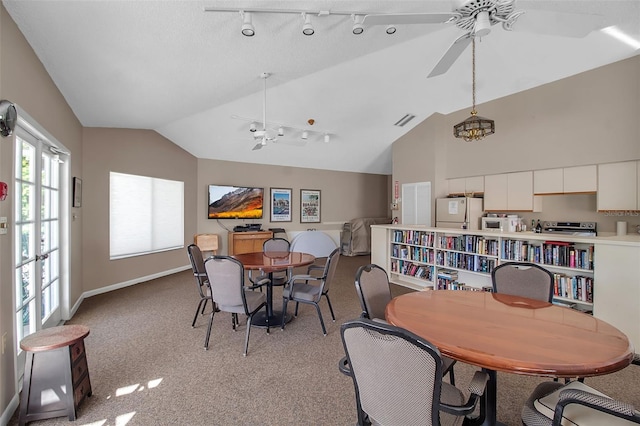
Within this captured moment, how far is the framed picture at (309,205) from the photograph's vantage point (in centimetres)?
839

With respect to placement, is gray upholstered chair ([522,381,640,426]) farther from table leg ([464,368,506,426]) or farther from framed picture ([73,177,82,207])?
framed picture ([73,177,82,207])

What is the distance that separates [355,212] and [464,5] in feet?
25.0

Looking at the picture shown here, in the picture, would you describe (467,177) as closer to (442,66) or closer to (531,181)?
(531,181)

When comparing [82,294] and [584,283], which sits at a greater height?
[584,283]

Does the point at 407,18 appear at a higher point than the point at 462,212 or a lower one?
higher

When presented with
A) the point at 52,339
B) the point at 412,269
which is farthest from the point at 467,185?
the point at 52,339

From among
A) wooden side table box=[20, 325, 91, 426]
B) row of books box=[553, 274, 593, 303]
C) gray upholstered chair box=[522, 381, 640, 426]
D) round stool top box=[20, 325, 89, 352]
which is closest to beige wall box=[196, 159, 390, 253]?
round stool top box=[20, 325, 89, 352]

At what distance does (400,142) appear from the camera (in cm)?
691

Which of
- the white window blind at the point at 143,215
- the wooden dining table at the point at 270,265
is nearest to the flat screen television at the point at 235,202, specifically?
the white window blind at the point at 143,215

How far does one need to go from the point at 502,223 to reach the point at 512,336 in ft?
13.1

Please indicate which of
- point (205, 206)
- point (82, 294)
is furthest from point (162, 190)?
point (82, 294)

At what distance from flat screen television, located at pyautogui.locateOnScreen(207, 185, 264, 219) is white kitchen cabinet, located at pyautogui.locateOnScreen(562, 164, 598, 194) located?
6138mm

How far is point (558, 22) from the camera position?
6.44ft

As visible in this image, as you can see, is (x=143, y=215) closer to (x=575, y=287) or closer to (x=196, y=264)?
(x=196, y=264)
